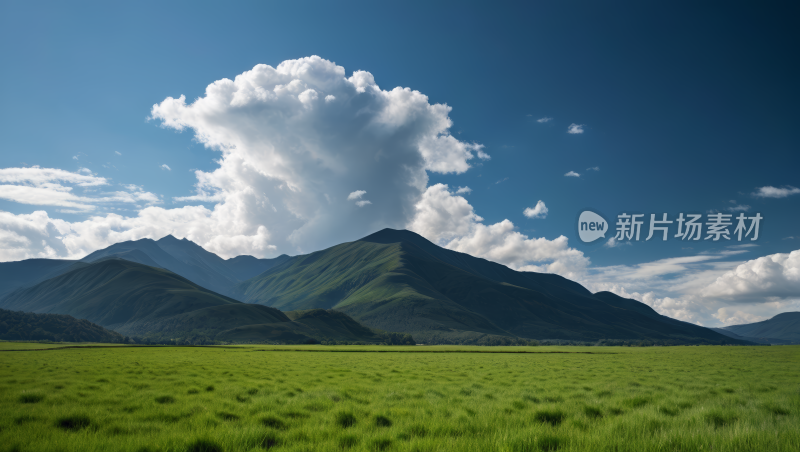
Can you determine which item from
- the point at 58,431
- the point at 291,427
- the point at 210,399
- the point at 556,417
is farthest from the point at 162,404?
the point at 556,417

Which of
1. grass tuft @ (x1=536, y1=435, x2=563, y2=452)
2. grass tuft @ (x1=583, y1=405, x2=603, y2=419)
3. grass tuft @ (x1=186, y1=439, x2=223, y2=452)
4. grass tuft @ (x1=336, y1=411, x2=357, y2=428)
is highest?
grass tuft @ (x1=536, y1=435, x2=563, y2=452)

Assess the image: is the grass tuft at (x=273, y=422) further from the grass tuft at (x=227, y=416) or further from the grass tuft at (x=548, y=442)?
the grass tuft at (x=548, y=442)

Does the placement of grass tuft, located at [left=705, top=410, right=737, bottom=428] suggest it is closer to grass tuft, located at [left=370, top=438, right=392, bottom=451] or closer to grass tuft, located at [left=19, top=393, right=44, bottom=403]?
grass tuft, located at [left=370, top=438, right=392, bottom=451]

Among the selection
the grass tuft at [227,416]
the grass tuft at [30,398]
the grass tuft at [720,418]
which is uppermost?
the grass tuft at [720,418]

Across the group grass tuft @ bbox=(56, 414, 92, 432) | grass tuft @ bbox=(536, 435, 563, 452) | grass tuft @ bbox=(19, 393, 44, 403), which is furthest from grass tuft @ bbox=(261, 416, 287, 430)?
grass tuft @ bbox=(19, 393, 44, 403)

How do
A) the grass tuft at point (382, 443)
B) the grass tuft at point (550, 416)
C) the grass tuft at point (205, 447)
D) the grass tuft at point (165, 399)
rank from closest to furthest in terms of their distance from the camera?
the grass tuft at point (205, 447), the grass tuft at point (382, 443), the grass tuft at point (550, 416), the grass tuft at point (165, 399)

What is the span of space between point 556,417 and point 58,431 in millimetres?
12509

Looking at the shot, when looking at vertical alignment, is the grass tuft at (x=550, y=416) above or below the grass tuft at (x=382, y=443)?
below

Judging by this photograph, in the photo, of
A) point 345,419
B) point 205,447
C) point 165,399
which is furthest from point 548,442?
point 165,399

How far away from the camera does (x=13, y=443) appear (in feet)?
26.3

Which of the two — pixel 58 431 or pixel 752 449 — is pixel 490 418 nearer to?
pixel 752 449

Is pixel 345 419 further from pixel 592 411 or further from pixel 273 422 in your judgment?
pixel 592 411

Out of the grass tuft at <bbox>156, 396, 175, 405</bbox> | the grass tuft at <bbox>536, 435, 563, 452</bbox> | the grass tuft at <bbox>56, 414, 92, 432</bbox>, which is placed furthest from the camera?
the grass tuft at <bbox>156, 396, 175, 405</bbox>

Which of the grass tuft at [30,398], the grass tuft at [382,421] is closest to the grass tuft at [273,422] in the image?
the grass tuft at [382,421]
